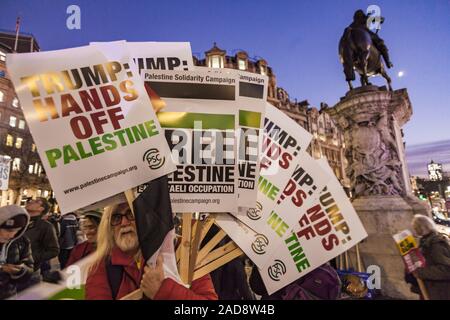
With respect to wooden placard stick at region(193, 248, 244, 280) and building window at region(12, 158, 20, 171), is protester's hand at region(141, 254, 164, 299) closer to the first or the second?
wooden placard stick at region(193, 248, 244, 280)

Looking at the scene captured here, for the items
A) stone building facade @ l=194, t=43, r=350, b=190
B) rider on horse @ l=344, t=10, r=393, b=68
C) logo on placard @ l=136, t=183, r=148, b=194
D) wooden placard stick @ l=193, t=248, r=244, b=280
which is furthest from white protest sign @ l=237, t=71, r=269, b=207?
stone building facade @ l=194, t=43, r=350, b=190

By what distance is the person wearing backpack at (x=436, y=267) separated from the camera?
2385 millimetres

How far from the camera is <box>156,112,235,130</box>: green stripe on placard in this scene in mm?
2162

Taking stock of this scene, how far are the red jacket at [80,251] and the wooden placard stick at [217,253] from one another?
1055mm

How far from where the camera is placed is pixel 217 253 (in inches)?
87.0

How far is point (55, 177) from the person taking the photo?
5.95ft

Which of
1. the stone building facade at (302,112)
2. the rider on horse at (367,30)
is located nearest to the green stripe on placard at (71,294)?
the rider on horse at (367,30)

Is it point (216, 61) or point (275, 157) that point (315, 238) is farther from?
point (216, 61)

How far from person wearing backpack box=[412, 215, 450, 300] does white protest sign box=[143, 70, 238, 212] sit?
7.05 ft

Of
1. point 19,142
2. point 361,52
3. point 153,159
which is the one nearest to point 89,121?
point 153,159

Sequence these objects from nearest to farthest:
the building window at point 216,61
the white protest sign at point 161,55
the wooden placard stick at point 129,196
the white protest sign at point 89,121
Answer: the white protest sign at point 89,121
the wooden placard stick at point 129,196
the white protest sign at point 161,55
the building window at point 216,61

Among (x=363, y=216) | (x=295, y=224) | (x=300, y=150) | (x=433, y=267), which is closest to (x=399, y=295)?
(x=433, y=267)

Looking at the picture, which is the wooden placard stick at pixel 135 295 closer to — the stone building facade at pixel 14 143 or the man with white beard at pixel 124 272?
the man with white beard at pixel 124 272

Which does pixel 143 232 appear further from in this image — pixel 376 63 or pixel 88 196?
pixel 376 63
